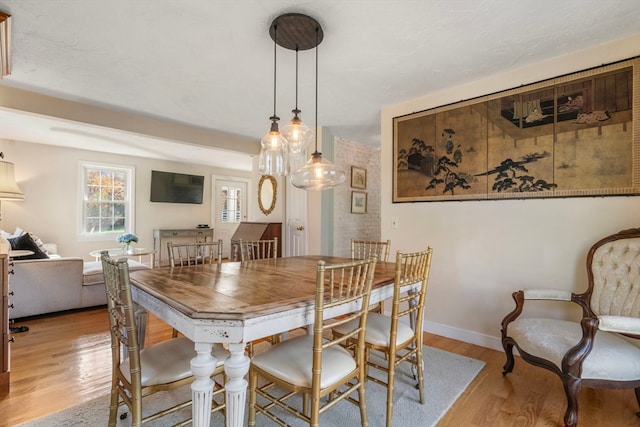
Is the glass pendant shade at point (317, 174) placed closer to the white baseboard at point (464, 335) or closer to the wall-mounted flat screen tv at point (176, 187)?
the white baseboard at point (464, 335)

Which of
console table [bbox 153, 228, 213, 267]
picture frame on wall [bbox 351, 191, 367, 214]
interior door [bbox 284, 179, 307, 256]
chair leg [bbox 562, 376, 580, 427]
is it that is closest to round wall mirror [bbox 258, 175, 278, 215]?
interior door [bbox 284, 179, 307, 256]

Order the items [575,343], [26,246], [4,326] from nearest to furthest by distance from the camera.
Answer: [575,343] < [4,326] < [26,246]

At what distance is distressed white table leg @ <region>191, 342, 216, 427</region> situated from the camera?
115cm

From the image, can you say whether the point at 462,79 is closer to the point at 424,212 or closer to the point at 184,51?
the point at 424,212

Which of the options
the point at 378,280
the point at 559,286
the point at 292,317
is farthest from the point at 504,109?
the point at 292,317

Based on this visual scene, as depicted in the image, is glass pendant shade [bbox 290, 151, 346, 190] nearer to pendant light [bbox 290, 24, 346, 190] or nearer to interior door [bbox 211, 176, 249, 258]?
pendant light [bbox 290, 24, 346, 190]

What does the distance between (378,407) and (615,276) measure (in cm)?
175

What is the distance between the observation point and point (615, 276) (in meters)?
1.97

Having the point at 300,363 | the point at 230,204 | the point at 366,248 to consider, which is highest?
the point at 230,204

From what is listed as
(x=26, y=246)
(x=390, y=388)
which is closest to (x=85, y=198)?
(x=26, y=246)

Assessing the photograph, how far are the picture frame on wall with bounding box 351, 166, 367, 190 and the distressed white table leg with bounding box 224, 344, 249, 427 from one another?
369 centimetres

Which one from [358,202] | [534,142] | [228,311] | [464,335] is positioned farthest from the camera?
[358,202]

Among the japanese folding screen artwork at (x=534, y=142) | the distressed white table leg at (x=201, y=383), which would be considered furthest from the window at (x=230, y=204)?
the distressed white table leg at (x=201, y=383)

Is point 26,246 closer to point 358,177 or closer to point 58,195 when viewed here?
point 58,195
